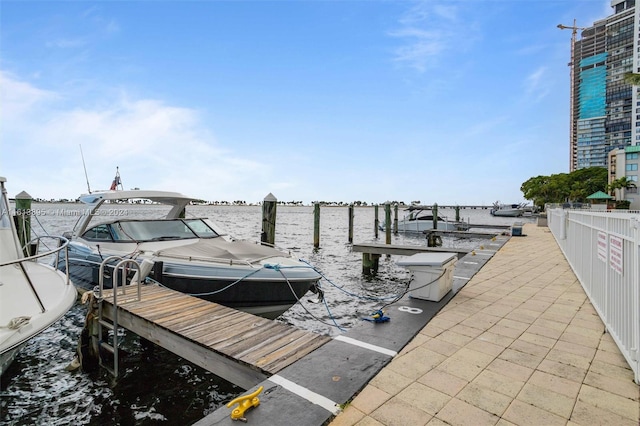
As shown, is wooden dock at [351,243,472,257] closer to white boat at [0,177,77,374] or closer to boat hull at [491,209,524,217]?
white boat at [0,177,77,374]

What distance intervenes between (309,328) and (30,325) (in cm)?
512

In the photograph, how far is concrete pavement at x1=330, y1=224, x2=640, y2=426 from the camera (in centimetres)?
252

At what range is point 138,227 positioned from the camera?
8.05 metres

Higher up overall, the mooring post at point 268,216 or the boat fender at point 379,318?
the mooring post at point 268,216

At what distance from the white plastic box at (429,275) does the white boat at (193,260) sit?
89.6 inches

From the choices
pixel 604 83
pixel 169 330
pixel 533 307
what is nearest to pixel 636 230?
pixel 533 307

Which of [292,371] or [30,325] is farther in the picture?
[30,325]

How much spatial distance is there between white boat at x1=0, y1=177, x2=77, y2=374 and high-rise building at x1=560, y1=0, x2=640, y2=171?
372ft

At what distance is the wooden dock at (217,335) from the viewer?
137 inches

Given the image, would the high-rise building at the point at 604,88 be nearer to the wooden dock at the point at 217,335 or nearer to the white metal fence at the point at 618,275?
Answer: the white metal fence at the point at 618,275

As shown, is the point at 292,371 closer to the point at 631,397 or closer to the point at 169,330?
the point at 169,330

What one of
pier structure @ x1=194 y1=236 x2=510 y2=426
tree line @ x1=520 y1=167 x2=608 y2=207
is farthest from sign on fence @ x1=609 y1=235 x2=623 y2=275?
tree line @ x1=520 y1=167 x2=608 y2=207

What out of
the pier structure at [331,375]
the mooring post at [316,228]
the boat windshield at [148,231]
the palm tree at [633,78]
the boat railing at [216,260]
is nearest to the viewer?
the pier structure at [331,375]

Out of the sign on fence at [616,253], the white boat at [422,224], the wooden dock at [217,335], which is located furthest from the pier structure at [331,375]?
the white boat at [422,224]
